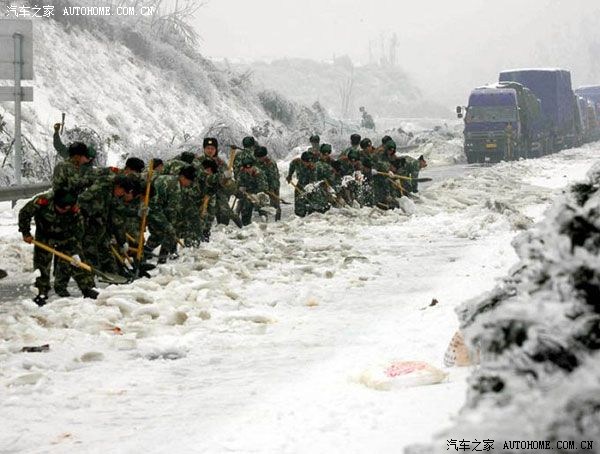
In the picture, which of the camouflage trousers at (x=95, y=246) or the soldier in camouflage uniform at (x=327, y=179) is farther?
the soldier in camouflage uniform at (x=327, y=179)

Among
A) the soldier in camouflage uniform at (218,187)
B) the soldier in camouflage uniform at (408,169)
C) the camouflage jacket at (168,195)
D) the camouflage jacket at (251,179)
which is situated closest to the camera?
the camouflage jacket at (168,195)

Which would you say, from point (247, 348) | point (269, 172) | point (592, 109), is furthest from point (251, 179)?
point (592, 109)

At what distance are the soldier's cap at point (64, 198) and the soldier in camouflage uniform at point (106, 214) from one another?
802mm

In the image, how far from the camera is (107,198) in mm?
9688

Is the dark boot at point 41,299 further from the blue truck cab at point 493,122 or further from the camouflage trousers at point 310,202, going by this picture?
the blue truck cab at point 493,122

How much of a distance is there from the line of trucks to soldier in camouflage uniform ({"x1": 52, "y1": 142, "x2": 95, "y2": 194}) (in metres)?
20.7

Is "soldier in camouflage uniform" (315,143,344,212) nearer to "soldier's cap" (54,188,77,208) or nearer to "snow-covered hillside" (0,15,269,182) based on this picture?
"snow-covered hillside" (0,15,269,182)

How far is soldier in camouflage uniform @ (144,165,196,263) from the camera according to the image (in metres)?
10.7

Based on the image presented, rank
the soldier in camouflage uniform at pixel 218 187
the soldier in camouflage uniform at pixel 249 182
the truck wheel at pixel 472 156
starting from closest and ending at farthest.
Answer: the soldier in camouflage uniform at pixel 218 187
the soldier in camouflage uniform at pixel 249 182
the truck wheel at pixel 472 156

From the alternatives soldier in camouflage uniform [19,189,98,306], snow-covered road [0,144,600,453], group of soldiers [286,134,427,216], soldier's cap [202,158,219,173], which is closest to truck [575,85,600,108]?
group of soldiers [286,134,427,216]

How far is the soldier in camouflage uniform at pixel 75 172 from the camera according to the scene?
9.90 meters

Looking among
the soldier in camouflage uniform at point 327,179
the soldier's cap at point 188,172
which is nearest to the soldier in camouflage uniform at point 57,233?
the soldier's cap at point 188,172

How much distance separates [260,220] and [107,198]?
5.98 metres

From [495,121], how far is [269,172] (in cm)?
1571
